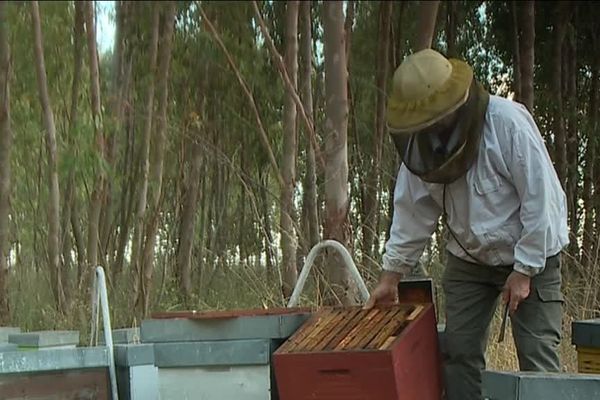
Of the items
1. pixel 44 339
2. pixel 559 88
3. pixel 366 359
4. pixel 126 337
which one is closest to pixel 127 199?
pixel 559 88

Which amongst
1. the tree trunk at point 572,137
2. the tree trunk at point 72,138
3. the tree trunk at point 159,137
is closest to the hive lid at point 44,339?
the tree trunk at point 72,138

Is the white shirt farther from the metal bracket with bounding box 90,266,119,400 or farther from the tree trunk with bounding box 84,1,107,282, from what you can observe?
the tree trunk with bounding box 84,1,107,282

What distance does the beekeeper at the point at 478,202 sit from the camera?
209 cm

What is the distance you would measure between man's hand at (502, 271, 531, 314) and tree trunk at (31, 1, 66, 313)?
14.1 feet

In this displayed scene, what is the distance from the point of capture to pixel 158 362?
2.29m

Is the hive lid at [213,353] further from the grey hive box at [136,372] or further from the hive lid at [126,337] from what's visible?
the hive lid at [126,337]

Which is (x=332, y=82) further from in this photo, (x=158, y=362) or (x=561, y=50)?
(x=561, y=50)

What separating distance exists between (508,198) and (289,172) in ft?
9.14

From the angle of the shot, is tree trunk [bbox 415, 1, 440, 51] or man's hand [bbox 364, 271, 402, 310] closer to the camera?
man's hand [bbox 364, 271, 402, 310]

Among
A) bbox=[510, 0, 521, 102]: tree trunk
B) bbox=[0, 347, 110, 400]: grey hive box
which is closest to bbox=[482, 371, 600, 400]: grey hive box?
bbox=[0, 347, 110, 400]: grey hive box

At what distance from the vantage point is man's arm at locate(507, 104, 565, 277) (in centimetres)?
208

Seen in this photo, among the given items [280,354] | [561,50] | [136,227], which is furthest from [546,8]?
[280,354]

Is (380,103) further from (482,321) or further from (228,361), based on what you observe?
(228,361)

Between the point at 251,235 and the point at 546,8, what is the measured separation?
3.23 m
